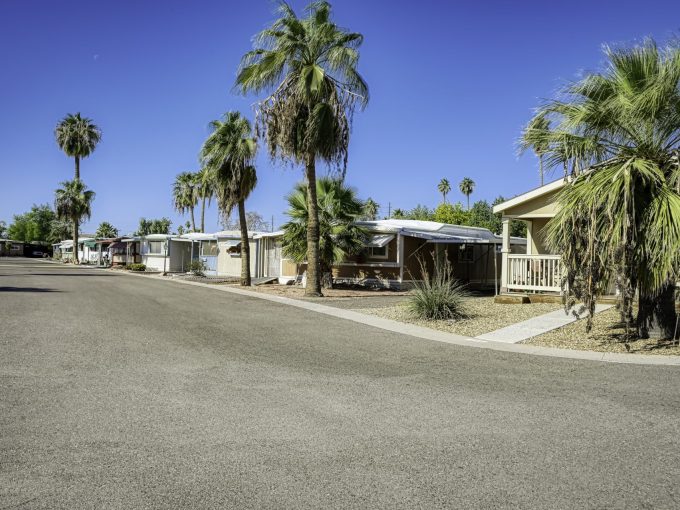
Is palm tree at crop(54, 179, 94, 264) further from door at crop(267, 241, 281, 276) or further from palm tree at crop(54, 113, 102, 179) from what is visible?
door at crop(267, 241, 281, 276)

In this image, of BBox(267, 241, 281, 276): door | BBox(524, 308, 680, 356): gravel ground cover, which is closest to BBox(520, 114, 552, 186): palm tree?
BBox(524, 308, 680, 356): gravel ground cover

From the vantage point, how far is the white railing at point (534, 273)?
55.5ft

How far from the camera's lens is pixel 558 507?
11.8 feet

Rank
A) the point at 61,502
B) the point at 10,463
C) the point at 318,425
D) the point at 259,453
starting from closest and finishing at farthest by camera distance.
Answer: the point at 61,502, the point at 10,463, the point at 259,453, the point at 318,425

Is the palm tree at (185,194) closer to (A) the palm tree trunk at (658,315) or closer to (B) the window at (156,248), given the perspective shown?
(B) the window at (156,248)

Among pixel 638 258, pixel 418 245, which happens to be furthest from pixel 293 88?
pixel 638 258

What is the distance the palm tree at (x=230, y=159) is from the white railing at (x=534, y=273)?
13351 mm

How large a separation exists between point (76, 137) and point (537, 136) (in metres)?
51.3

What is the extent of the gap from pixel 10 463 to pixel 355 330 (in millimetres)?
8536

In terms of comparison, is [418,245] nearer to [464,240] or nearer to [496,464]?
[464,240]

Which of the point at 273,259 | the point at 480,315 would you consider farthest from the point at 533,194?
the point at 273,259

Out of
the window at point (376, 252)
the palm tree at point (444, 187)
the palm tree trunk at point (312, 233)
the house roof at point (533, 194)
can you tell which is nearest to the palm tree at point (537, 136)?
the house roof at point (533, 194)

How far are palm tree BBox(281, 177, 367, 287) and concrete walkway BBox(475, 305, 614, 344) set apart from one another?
426 inches

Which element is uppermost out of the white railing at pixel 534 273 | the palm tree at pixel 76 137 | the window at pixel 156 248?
the palm tree at pixel 76 137
